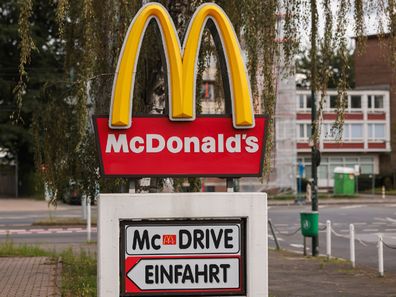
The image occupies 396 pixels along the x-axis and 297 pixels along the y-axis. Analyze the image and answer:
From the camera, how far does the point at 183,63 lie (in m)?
7.69

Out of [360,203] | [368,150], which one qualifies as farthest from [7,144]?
[368,150]

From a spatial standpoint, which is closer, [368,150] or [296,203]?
[296,203]

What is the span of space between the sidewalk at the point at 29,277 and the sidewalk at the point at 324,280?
3500 mm

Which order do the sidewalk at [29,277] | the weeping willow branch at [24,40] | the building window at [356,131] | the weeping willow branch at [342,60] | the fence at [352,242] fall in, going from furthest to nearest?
the building window at [356,131] → the fence at [352,242] → the sidewalk at [29,277] → the weeping willow branch at [342,60] → the weeping willow branch at [24,40]

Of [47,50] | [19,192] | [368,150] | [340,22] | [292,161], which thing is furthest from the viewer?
[368,150]

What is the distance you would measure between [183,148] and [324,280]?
27.4 ft

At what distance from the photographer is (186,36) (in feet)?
25.2

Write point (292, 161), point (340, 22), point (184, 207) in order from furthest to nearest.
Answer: point (292, 161) < point (340, 22) < point (184, 207)

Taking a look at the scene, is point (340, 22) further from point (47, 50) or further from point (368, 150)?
point (368, 150)

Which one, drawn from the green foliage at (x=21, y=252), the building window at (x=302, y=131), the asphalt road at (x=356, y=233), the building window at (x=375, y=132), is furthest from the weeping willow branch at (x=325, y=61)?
the building window at (x=375, y=132)

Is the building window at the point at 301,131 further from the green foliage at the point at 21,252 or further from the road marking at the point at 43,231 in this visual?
the green foliage at the point at 21,252

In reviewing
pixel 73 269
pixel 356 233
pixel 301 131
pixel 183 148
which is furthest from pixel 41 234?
pixel 301 131

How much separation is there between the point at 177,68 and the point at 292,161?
58.0 m

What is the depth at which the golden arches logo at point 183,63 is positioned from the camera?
753cm
